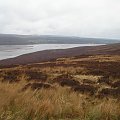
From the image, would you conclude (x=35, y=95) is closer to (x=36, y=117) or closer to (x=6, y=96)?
(x=6, y=96)

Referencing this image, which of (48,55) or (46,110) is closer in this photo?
(46,110)

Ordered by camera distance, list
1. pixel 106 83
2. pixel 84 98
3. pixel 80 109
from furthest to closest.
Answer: pixel 106 83 < pixel 84 98 < pixel 80 109

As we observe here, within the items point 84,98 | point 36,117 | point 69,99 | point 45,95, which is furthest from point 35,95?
point 36,117

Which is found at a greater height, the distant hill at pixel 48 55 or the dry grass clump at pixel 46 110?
the dry grass clump at pixel 46 110

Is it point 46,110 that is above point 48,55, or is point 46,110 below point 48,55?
above

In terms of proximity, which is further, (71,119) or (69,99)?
(69,99)

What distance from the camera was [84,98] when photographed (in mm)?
10492

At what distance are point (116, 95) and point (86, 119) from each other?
382 cm

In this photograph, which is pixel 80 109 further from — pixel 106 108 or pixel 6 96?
pixel 6 96

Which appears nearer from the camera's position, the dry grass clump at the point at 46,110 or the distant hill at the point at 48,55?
the dry grass clump at the point at 46,110

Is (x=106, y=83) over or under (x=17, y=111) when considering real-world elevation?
under

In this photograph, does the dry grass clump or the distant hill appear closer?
the dry grass clump

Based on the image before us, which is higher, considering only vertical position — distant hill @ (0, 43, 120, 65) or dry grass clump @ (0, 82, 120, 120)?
dry grass clump @ (0, 82, 120, 120)

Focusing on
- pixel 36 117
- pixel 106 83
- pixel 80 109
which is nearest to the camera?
pixel 36 117
